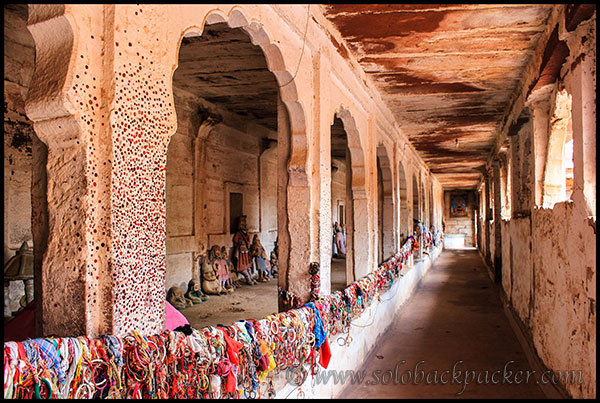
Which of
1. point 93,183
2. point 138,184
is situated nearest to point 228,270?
point 138,184

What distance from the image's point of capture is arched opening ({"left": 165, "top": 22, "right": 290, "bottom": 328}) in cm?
675

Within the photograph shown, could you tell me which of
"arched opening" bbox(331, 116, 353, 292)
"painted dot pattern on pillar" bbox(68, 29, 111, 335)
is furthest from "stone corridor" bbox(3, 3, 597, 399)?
"arched opening" bbox(331, 116, 353, 292)

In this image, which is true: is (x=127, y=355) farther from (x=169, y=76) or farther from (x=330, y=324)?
(x=330, y=324)

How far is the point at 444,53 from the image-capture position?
5.75 metres

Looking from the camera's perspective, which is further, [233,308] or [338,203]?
[338,203]

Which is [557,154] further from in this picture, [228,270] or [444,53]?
[228,270]

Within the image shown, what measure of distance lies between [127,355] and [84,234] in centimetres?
61

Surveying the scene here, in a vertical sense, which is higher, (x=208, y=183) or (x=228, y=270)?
(x=208, y=183)

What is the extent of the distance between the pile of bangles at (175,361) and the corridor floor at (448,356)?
1665mm

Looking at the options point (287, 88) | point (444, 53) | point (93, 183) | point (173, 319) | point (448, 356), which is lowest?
point (448, 356)

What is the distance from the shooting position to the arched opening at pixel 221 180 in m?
6.75

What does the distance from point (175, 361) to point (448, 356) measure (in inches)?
202

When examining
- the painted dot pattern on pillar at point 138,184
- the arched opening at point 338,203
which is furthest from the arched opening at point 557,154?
the arched opening at point 338,203

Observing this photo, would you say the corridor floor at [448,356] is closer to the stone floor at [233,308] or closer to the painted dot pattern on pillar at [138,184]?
the stone floor at [233,308]
